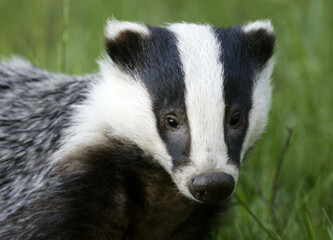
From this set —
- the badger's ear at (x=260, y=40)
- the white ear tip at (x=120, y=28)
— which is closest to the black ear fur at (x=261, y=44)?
the badger's ear at (x=260, y=40)

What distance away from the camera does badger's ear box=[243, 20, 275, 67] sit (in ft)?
10.6

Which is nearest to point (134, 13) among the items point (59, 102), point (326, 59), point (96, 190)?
point (326, 59)

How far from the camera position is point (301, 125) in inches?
175

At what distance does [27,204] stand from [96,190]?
0.31m

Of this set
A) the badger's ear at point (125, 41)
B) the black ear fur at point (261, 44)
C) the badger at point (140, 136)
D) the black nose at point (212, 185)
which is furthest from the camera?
the black ear fur at point (261, 44)

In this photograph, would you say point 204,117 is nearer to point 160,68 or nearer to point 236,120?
point 236,120

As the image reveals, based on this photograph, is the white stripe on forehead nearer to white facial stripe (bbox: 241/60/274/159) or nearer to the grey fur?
white facial stripe (bbox: 241/60/274/159)

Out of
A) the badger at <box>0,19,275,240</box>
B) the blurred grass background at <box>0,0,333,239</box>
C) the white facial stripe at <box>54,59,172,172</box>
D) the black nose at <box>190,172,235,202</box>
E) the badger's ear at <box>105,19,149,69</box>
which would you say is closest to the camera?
the black nose at <box>190,172,235,202</box>

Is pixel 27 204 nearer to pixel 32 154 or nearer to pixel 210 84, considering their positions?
pixel 32 154

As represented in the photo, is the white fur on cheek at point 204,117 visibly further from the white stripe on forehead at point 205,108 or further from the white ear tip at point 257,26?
the white ear tip at point 257,26

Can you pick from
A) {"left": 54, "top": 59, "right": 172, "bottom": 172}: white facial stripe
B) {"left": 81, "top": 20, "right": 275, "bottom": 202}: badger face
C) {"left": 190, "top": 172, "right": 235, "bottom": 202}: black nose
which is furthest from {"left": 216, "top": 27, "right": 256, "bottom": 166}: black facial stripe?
{"left": 54, "top": 59, "right": 172, "bottom": 172}: white facial stripe

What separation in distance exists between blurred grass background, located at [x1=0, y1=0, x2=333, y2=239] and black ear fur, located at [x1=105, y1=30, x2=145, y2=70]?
850 mm

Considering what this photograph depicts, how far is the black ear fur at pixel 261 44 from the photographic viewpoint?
324 cm

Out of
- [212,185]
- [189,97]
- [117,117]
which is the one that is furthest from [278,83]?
[212,185]
